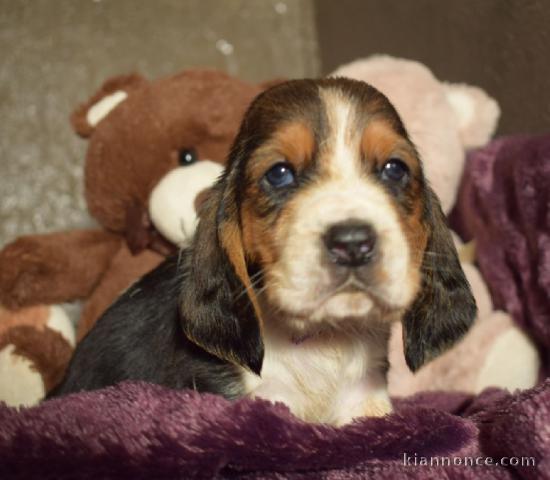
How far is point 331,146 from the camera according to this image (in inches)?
70.6

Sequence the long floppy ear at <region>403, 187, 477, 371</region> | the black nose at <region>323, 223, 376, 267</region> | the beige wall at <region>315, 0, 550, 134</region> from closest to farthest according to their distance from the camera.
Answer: the black nose at <region>323, 223, 376, 267</region>
the long floppy ear at <region>403, 187, 477, 371</region>
the beige wall at <region>315, 0, 550, 134</region>

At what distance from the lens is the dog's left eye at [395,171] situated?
6.09ft

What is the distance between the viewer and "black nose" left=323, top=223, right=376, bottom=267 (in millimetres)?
1566

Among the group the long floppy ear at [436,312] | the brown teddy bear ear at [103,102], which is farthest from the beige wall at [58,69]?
the long floppy ear at [436,312]

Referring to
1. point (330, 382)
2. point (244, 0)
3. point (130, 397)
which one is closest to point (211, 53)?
point (244, 0)

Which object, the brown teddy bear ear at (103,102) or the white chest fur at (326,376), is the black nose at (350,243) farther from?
the brown teddy bear ear at (103,102)

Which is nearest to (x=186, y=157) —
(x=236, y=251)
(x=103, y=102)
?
(x=103, y=102)

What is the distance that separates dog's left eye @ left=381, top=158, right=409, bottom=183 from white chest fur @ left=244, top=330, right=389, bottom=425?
46 centimetres

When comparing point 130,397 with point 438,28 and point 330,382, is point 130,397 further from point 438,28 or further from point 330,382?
point 438,28

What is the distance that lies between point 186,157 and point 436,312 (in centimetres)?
126

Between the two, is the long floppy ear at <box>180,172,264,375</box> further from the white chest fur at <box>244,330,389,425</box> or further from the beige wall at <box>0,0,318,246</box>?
the beige wall at <box>0,0,318,246</box>

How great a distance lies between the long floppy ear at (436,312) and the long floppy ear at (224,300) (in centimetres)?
42

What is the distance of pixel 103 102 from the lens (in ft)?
9.95

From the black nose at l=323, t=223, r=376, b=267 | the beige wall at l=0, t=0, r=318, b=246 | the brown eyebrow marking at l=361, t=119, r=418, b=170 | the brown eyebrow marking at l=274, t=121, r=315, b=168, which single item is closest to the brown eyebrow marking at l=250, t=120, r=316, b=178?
the brown eyebrow marking at l=274, t=121, r=315, b=168
